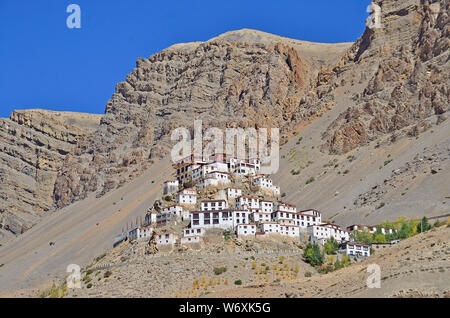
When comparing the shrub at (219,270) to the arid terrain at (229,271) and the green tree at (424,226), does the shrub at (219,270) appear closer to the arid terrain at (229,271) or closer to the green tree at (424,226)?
the arid terrain at (229,271)

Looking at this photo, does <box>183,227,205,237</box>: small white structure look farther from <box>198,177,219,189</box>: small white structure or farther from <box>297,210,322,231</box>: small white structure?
<box>297,210,322,231</box>: small white structure

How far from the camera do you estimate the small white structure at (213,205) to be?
337ft

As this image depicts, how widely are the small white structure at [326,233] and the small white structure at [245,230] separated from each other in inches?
343

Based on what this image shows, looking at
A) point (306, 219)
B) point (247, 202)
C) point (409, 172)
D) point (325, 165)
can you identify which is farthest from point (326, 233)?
point (325, 165)

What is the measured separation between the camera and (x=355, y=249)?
9675 centimetres

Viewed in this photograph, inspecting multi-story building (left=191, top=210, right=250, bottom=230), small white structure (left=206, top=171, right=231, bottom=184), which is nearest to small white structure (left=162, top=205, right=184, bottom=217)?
multi-story building (left=191, top=210, right=250, bottom=230)

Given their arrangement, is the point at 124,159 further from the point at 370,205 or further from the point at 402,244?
the point at 402,244

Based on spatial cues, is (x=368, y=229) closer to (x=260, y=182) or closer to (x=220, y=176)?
(x=260, y=182)

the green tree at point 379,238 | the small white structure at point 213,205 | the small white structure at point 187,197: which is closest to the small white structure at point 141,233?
the small white structure at point 187,197

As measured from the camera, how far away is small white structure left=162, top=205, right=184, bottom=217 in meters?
102

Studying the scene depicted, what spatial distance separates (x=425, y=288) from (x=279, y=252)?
146 feet

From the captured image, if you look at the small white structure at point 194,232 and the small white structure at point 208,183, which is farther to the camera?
the small white structure at point 208,183
